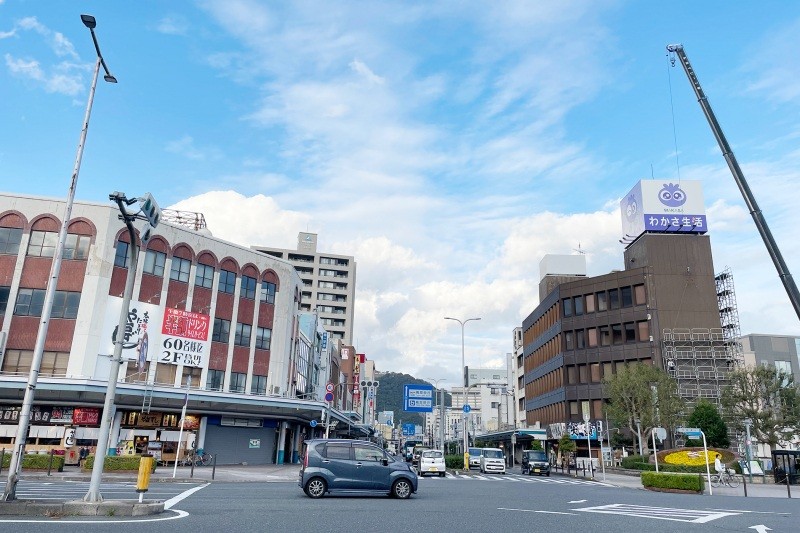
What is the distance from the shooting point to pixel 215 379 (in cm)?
4194

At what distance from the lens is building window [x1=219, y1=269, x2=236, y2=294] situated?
143 ft

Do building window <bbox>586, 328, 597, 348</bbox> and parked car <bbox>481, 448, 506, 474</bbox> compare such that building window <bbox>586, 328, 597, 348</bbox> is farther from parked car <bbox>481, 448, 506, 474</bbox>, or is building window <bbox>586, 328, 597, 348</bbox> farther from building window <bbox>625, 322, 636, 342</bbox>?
parked car <bbox>481, 448, 506, 474</bbox>

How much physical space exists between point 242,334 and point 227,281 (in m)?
4.25

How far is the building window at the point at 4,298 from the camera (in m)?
35.5

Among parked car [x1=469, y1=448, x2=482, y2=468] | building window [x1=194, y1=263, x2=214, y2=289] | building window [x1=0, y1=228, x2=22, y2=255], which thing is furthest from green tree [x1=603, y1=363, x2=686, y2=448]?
building window [x1=0, y1=228, x2=22, y2=255]

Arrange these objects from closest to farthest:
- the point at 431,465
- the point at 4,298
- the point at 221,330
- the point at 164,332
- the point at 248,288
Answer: the point at 4,298 → the point at 431,465 → the point at 164,332 → the point at 221,330 → the point at 248,288

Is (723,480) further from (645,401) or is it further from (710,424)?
(645,401)

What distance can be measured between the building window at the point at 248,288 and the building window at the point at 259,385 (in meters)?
6.34

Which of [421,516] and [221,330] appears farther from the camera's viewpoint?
[221,330]

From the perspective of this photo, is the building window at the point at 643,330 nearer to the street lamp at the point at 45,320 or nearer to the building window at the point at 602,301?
the building window at the point at 602,301

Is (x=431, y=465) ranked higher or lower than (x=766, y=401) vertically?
lower

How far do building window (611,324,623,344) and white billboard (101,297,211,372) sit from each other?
1706 inches

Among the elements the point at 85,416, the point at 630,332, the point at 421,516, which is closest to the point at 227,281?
the point at 85,416

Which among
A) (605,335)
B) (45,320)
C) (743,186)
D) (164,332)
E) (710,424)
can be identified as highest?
(605,335)
